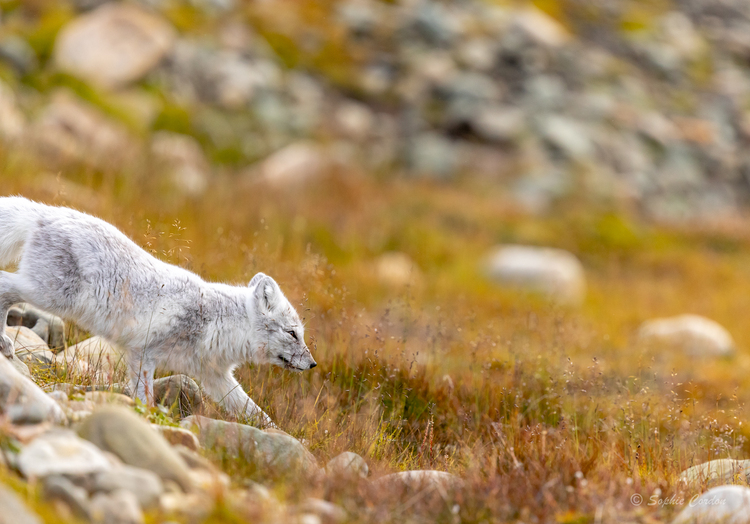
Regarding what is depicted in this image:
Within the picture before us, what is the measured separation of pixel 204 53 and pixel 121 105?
479cm

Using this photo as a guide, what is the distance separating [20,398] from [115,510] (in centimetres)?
97

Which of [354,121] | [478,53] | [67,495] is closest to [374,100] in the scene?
[354,121]

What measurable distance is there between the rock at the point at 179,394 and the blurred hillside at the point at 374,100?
7326 mm

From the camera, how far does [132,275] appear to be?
15.4 ft

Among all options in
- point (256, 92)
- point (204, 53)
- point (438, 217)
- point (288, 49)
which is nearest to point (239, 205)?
point (438, 217)

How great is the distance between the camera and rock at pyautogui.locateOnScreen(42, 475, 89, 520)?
9.08ft

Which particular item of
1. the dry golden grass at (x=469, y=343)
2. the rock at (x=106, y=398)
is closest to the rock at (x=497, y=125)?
the dry golden grass at (x=469, y=343)

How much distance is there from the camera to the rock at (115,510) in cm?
274

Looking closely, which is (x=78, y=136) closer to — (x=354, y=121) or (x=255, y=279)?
(x=354, y=121)

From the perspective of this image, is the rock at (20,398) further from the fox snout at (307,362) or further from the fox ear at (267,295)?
the fox snout at (307,362)

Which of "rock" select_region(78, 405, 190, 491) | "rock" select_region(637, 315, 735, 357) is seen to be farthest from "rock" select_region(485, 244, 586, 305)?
"rock" select_region(78, 405, 190, 491)

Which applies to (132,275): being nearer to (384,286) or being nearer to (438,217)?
(384,286)

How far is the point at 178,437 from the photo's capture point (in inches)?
145

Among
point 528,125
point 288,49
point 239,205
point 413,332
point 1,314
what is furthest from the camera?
point 288,49
